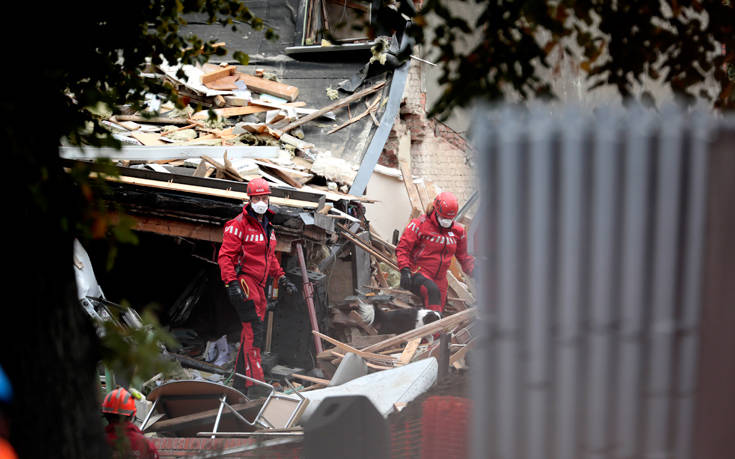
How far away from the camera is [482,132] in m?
1.87

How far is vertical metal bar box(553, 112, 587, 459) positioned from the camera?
6.04ft

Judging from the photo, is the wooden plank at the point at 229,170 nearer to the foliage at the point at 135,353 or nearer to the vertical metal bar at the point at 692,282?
the foliage at the point at 135,353

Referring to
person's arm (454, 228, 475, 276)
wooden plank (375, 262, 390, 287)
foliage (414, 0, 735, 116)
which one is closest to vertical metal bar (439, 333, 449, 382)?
person's arm (454, 228, 475, 276)

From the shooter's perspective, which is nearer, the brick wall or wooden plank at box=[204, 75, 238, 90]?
wooden plank at box=[204, 75, 238, 90]

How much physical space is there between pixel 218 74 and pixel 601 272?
11.3 metres

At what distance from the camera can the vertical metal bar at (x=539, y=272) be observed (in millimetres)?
1839

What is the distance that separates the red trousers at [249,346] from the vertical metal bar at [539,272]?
597cm

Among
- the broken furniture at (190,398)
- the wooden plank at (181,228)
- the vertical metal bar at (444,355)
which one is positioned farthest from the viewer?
the wooden plank at (181,228)

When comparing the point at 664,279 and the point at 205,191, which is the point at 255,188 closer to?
the point at 205,191

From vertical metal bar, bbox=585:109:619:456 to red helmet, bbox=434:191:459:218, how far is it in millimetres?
6174

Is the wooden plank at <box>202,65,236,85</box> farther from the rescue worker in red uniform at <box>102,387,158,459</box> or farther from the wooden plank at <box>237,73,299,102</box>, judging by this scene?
the rescue worker in red uniform at <box>102,387,158,459</box>

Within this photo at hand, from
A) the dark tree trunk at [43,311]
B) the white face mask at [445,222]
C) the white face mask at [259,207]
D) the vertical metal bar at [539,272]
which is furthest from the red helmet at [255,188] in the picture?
the vertical metal bar at [539,272]

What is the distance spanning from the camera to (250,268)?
7617mm

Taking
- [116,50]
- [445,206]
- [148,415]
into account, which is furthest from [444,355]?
[116,50]
